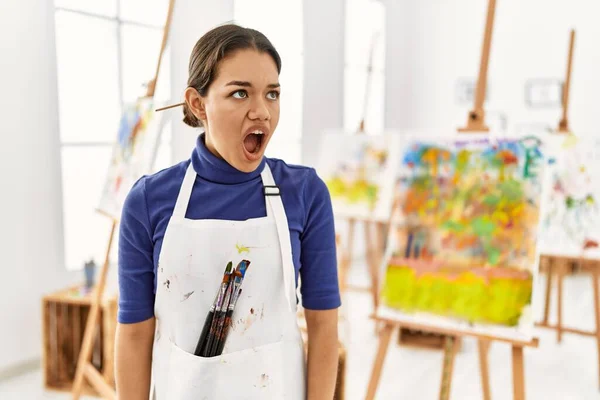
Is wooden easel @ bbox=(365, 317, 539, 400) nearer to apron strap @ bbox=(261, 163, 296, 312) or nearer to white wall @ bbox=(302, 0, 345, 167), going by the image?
apron strap @ bbox=(261, 163, 296, 312)

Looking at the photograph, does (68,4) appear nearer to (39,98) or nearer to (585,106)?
(39,98)

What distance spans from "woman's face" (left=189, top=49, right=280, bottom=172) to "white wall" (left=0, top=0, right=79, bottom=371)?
2041 millimetres

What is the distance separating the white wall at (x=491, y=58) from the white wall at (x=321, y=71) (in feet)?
3.57

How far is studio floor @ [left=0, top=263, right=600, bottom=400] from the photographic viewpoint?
2.69 meters

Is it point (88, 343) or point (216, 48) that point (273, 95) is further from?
point (88, 343)

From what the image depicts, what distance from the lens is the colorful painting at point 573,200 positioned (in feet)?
10.1

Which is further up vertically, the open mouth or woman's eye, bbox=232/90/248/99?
woman's eye, bbox=232/90/248/99

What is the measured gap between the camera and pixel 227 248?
3.40 feet

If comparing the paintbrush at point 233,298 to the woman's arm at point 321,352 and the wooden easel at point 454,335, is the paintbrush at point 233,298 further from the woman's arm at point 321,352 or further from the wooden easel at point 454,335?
the wooden easel at point 454,335

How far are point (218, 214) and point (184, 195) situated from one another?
70mm

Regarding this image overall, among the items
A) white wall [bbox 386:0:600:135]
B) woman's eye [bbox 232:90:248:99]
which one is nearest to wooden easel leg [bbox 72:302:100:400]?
woman's eye [bbox 232:90:248:99]

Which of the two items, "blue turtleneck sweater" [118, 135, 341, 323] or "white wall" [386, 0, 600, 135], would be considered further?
"white wall" [386, 0, 600, 135]

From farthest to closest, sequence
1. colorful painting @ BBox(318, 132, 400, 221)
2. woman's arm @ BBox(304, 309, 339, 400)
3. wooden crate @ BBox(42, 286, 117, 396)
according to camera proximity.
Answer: colorful painting @ BBox(318, 132, 400, 221)
wooden crate @ BBox(42, 286, 117, 396)
woman's arm @ BBox(304, 309, 339, 400)

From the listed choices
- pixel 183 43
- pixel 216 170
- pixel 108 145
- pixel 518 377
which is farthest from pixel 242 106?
pixel 108 145
